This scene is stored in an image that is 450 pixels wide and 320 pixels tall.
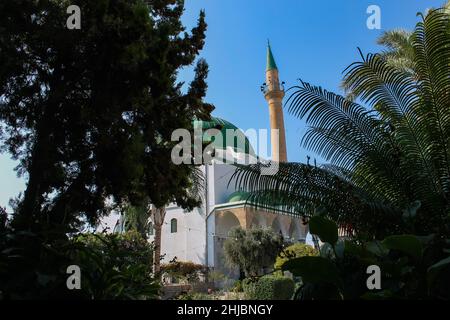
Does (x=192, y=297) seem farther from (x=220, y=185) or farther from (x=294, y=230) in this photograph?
(x=294, y=230)

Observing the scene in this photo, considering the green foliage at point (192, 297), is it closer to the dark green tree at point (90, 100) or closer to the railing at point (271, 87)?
the dark green tree at point (90, 100)

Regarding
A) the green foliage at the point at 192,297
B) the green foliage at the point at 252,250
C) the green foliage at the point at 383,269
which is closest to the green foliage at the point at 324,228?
the green foliage at the point at 383,269

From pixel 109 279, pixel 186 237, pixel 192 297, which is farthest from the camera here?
pixel 186 237

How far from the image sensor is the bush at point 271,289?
15.7 metres

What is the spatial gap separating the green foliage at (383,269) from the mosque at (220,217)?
22.9 m

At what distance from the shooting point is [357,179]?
5.79 meters

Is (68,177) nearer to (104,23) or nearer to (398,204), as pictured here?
(104,23)

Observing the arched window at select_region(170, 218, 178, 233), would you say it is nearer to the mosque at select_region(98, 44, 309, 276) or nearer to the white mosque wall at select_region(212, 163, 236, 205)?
the mosque at select_region(98, 44, 309, 276)

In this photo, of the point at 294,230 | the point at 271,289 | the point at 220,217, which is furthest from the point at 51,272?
the point at 294,230

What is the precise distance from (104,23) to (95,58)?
17.0 inches

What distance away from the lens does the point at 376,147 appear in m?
5.52

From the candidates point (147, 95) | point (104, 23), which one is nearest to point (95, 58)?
point (104, 23)

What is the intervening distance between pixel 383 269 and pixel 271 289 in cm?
1339
